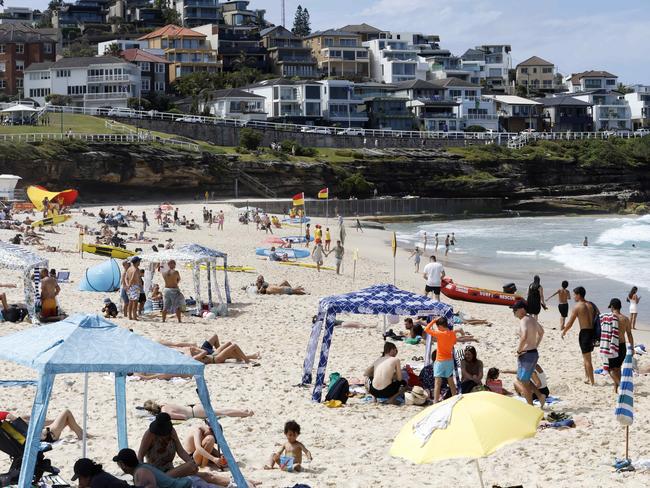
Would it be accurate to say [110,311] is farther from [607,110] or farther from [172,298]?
[607,110]

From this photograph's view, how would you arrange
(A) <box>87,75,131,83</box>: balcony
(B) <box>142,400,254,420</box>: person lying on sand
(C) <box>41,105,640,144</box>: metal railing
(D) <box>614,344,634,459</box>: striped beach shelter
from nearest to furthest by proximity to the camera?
(D) <box>614,344,634,459</box>: striped beach shelter
(B) <box>142,400,254,420</box>: person lying on sand
(C) <box>41,105,640,144</box>: metal railing
(A) <box>87,75,131,83</box>: balcony

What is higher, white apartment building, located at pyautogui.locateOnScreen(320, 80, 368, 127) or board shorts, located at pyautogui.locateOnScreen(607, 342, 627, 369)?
white apartment building, located at pyautogui.locateOnScreen(320, 80, 368, 127)

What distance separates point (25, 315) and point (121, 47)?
84841 millimetres

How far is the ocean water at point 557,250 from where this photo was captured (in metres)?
30.0

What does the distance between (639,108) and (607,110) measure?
32.0 ft

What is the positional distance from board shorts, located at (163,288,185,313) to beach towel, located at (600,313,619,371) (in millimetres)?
7996

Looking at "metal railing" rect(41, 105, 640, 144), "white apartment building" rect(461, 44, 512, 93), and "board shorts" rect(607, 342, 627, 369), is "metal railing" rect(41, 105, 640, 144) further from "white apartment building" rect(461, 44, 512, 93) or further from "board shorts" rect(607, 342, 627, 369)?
"board shorts" rect(607, 342, 627, 369)

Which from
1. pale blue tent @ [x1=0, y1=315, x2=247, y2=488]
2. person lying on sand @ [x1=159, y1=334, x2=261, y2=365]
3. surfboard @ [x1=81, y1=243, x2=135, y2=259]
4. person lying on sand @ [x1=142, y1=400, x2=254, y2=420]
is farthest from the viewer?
surfboard @ [x1=81, y1=243, x2=135, y2=259]

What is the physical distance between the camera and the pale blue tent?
747cm

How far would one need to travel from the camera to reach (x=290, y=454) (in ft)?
30.1

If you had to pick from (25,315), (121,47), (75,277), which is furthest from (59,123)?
(25,315)

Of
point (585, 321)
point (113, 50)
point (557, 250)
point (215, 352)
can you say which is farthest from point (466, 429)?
point (113, 50)

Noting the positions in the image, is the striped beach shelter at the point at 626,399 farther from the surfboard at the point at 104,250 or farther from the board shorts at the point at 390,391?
the surfboard at the point at 104,250

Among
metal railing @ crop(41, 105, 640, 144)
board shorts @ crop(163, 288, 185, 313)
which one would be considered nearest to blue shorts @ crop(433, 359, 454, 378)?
board shorts @ crop(163, 288, 185, 313)
